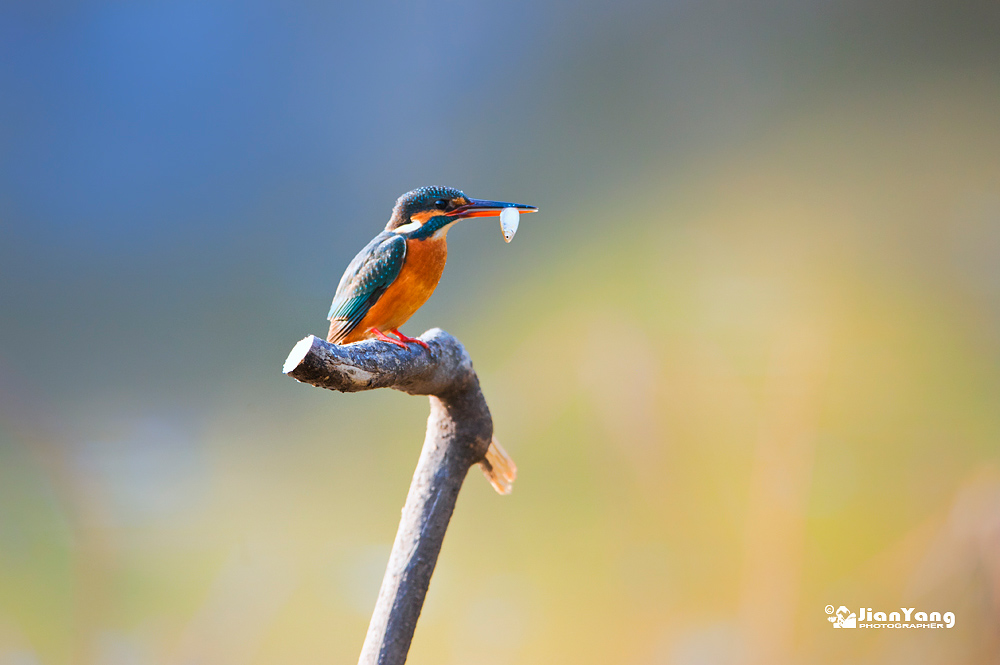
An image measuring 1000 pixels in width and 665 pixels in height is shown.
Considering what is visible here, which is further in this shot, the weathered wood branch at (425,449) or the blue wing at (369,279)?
the blue wing at (369,279)

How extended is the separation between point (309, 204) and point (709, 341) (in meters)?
1.40

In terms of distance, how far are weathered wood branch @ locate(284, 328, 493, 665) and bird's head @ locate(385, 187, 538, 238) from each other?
0.19 m

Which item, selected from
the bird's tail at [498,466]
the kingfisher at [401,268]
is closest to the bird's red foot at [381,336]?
the kingfisher at [401,268]

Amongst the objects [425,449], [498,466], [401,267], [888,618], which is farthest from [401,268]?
[888,618]

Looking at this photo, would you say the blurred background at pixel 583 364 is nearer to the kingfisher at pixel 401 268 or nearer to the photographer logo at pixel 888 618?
the photographer logo at pixel 888 618

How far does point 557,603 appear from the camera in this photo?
2.10m

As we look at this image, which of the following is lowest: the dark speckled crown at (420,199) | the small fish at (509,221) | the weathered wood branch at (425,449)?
the weathered wood branch at (425,449)

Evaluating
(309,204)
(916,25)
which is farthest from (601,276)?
(916,25)

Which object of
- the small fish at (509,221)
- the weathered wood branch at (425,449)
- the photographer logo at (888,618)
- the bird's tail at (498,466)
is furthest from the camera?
the photographer logo at (888,618)

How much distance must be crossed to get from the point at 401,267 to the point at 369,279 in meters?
0.06

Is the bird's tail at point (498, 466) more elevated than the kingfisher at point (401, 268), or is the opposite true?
the kingfisher at point (401, 268)

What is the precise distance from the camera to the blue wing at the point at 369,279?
3.74 ft

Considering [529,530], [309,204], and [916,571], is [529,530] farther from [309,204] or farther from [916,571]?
[309,204]

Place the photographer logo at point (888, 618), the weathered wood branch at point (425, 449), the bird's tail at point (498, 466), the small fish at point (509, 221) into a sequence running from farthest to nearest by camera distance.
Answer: the photographer logo at point (888, 618), the bird's tail at point (498, 466), the small fish at point (509, 221), the weathered wood branch at point (425, 449)
